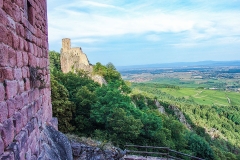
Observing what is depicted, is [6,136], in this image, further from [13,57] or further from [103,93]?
[103,93]

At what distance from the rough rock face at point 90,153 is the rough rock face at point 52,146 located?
2.44 m

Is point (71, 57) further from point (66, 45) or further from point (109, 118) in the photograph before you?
point (109, 118)

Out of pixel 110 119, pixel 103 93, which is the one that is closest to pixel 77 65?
pixel 103 93

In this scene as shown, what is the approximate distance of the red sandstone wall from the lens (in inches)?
111

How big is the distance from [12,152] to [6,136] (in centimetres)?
23

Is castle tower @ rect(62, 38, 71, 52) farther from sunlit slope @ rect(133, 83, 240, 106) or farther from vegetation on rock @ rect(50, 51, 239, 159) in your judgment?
sunlit slope @ rect(133, 83, 240, 106)

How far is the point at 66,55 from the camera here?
36.0m

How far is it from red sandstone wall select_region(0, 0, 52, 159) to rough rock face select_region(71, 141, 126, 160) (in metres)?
A: 3.96

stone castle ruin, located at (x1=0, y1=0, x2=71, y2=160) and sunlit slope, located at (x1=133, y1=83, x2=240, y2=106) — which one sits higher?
stone castle ruin, located at (x1=0, y1=0, x2=71, y2=160)

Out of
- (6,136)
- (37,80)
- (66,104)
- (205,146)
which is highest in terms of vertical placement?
(37,80)

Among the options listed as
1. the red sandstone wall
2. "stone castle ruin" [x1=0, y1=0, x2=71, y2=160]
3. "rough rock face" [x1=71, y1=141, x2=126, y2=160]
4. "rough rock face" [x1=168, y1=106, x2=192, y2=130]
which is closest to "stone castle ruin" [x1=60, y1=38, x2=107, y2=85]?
"rough rock face" [x1=168, y1=106, x2=192, y2=130]

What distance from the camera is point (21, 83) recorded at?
353 cm

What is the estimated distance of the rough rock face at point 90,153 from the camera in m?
8.36

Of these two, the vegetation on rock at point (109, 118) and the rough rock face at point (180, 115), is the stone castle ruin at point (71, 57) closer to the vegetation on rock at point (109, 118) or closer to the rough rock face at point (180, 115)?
the vegetation on rock at point (109, 118)
